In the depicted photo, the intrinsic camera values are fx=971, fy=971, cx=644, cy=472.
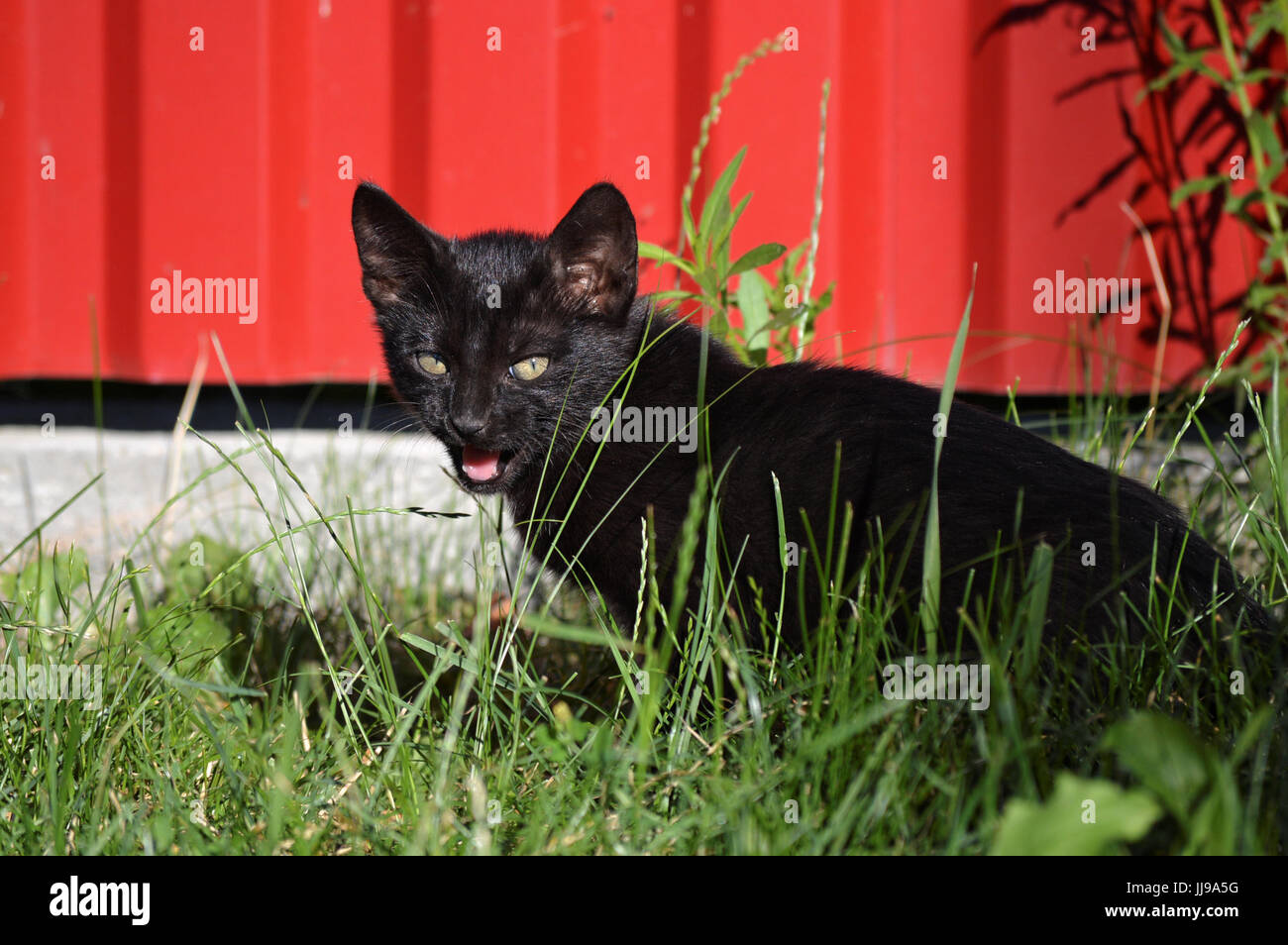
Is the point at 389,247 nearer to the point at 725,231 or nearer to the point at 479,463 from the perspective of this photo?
the point at 479,463

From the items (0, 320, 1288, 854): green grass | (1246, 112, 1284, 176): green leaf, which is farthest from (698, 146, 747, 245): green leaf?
(1246, 112, 1284, 176): green leaf

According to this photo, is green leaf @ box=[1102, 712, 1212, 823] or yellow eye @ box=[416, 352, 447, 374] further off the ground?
yellow eye @ box=[416, 352, 447, 374]

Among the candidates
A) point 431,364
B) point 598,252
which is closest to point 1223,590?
point 598,252

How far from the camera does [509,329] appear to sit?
1.93m

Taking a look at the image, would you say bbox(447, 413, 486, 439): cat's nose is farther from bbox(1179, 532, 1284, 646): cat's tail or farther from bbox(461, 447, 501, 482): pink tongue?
bbox(1179, 532, 1284, 646): cat's tail

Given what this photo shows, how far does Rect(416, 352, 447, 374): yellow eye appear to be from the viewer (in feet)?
6.47

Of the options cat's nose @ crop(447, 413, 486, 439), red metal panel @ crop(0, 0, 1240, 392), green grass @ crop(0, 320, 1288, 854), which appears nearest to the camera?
green grass @ crop(0, 320, 1288, 854)

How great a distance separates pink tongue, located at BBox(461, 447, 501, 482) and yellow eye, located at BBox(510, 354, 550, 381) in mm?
170

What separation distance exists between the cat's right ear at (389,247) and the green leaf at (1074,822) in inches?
59.4

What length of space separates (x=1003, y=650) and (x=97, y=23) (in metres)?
3.39

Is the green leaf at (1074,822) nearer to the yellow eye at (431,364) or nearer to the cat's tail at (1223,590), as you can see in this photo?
the cat's tail at (1223,590)

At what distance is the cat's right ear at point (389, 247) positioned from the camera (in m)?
1.92

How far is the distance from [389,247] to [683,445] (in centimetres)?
74
